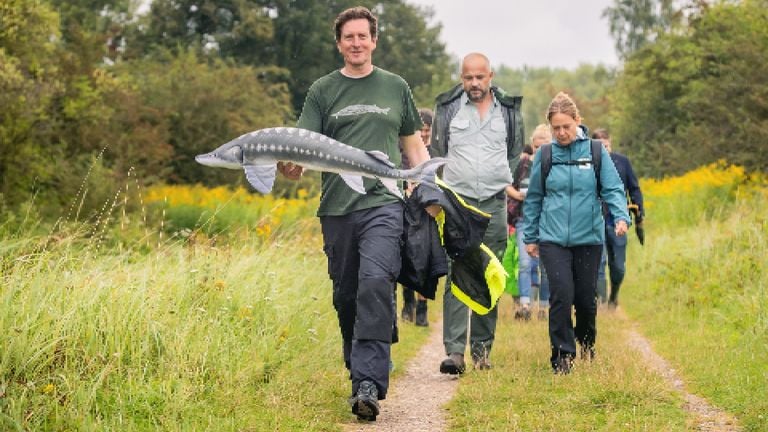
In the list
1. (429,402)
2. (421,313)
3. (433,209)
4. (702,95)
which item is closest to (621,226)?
(433,209)

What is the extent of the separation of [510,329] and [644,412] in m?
4.20

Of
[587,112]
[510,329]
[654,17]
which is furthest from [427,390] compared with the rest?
[587,112]

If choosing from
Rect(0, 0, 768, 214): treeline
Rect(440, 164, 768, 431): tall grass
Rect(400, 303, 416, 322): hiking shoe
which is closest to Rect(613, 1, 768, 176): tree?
Rect(0, 0, 768, 214): treeline

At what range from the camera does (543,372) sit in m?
7.77

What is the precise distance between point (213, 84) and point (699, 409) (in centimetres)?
2339

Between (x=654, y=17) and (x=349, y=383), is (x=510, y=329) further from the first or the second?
(x=654, y=17)

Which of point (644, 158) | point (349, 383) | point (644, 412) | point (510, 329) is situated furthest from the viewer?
point (644, 158)

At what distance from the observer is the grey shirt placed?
8211 millimetres

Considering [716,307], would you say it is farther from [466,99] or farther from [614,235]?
[466,99]

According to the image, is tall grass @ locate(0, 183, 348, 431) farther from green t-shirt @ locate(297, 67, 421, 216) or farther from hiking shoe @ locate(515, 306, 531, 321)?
hiking shoe @ locate(515, 306, 531, 321)

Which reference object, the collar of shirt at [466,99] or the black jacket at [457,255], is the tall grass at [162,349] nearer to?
the black jacket at [457,255]

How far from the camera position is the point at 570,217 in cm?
774

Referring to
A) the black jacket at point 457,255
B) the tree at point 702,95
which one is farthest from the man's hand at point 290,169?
A: the tree at point 702,95

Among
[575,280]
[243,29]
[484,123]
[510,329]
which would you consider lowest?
[510,329]
